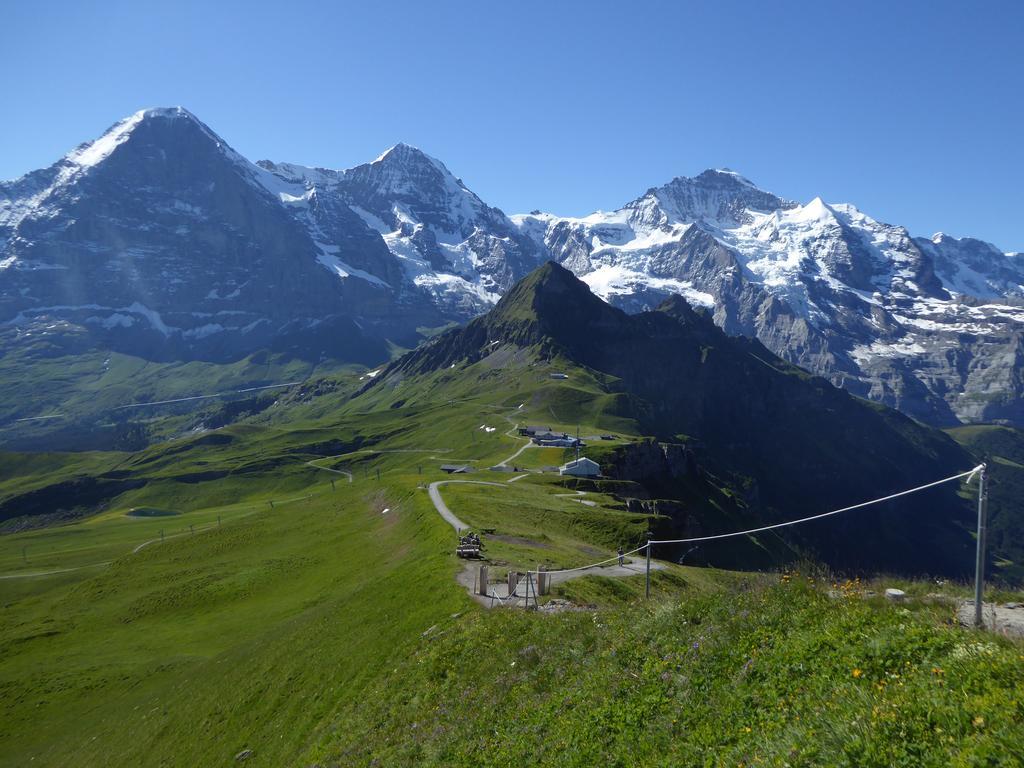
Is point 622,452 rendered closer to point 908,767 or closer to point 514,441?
point 514,441

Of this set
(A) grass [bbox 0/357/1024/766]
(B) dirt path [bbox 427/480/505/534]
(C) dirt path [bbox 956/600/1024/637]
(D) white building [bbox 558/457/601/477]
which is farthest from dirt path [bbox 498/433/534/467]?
(C) dirt path [bbox 956/600/1024/637]

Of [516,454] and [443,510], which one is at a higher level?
[443,510]

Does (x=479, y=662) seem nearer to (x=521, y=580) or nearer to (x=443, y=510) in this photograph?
(x=521, y=580)

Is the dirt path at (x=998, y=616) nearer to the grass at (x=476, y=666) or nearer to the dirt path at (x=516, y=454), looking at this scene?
the grass at (x=476, y=666)

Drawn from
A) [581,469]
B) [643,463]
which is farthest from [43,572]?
[643,463]

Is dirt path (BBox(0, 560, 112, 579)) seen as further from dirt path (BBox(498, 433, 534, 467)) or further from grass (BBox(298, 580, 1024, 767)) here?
grass (BBox(298, 580, 1024, 767))

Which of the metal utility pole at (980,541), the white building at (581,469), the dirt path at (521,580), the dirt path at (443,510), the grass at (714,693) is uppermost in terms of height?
the metal utility pole at (980,541)

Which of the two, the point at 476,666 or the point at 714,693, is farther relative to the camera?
the point at 476,666

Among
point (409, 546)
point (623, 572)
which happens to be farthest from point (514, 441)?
point (623, 572)

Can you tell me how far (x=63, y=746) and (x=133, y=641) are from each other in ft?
56.8

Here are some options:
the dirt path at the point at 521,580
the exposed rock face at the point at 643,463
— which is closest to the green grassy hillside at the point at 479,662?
the dirt path at the point at 521,580

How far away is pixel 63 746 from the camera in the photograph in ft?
154

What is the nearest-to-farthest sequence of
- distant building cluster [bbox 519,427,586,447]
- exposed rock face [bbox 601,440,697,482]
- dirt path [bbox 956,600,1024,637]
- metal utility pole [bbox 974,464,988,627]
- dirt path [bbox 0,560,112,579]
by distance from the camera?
metal utility pole [bbox 974,464,988,627] < dirt path [bbox 956,600,1024,637] < dirt path [bbox 0,560,112,579] < exposed rock face [bbox 601,440,697,482] < distant building cluster [bbox 519,427,586,447]

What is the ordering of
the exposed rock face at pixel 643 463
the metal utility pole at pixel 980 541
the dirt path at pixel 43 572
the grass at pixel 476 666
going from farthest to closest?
the exposed rock face at pixel 643 463 → the dirt path at pixel 43 572 → the metal utility pole at pixel 980 541 → the grass at pixel 476 666
